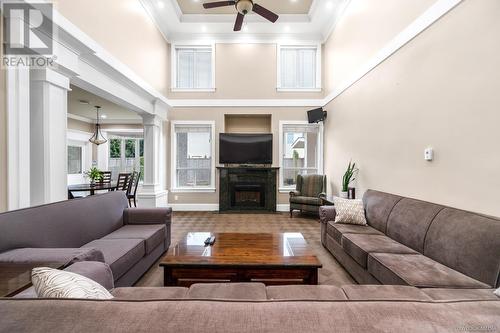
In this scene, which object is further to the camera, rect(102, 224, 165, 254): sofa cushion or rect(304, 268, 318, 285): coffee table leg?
rect(102, 224, 165, 254): sofa cushion

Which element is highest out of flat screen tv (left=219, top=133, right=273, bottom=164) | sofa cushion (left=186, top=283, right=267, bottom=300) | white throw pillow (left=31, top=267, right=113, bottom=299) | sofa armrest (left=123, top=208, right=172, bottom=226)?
flat screen tv (left=219, top=133, right=273, bottom=164)

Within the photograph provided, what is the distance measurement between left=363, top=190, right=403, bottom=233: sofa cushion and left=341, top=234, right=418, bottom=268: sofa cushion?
0.90 ft

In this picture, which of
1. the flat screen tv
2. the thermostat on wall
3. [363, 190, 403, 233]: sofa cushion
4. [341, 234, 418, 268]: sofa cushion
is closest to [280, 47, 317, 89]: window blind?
the flat screen tv

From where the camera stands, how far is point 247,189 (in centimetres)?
588

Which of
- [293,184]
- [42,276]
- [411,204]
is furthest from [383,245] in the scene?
[293,184]

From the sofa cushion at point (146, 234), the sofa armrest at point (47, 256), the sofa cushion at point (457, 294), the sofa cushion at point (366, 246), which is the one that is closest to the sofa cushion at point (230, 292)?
the sofa armrest at point (47, 256)

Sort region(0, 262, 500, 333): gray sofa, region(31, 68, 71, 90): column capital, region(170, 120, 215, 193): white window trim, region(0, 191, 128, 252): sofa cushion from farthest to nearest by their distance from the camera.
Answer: region(170, 120, 215, 193): white window trim, region(31, 68, 71, 90): column capital, region(0, 191, 128, 252): sofa cushion, region(0, 262, 500, 333): gray sofa

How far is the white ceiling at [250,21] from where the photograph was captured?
4863mm

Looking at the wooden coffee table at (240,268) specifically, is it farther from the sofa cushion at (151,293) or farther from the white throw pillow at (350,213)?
the white throw pillow at (350,213)

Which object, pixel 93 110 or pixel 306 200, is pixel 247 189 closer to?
pixel 306 200

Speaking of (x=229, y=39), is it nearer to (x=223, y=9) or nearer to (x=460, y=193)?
(x=223, y=9)

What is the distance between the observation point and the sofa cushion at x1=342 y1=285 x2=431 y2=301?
132 cm

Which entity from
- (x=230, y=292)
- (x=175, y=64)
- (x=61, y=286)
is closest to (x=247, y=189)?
(x=175, y=64)

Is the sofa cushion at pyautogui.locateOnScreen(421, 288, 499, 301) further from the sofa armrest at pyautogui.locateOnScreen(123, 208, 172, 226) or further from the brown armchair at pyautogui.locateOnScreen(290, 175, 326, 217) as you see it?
the brown armchair at pyautogui.locateOnScreen(290, 175, 326, 217)
